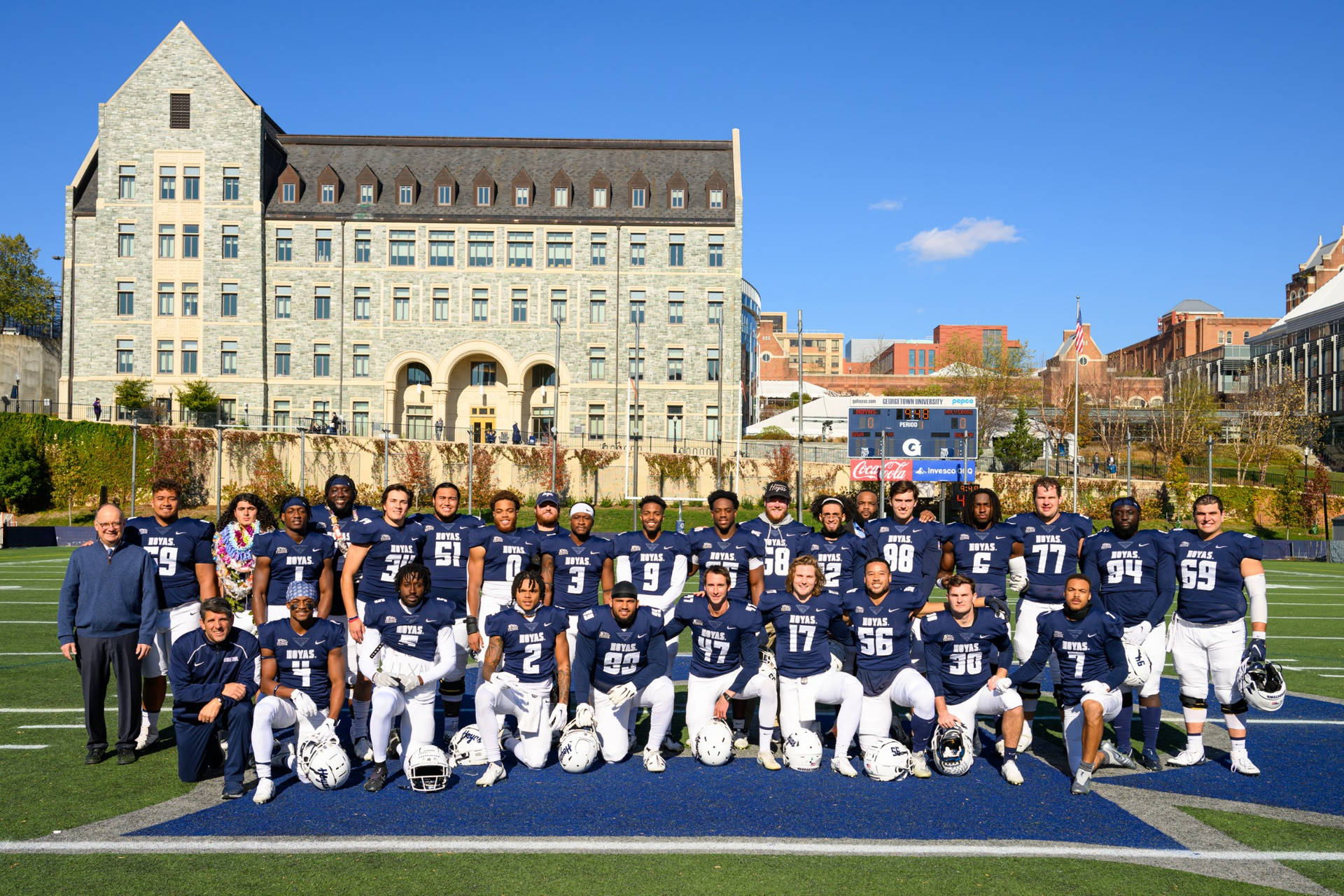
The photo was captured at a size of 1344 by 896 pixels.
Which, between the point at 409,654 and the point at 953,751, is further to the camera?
the point at 409,654

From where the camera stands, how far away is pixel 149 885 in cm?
501

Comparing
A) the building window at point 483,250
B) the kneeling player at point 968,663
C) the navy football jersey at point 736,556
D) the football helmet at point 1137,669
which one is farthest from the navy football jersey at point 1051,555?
the building window at point 483,250

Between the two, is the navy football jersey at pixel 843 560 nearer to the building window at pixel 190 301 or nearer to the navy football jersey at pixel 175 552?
the navy football jersey at pixel 175 552

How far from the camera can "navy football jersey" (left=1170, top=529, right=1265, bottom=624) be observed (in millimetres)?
7500

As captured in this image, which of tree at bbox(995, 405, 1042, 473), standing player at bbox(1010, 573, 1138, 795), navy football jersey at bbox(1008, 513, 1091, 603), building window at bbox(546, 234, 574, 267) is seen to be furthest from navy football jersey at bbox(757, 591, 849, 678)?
tree at bbox(995, 405, 1042, 473)

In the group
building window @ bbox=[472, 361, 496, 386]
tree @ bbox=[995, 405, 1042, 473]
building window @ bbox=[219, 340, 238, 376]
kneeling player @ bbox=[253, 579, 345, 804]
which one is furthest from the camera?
building window @ bbox=[472, 361, 496, 386]

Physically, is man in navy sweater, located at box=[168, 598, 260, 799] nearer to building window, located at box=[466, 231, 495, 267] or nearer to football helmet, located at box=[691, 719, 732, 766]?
football helmet, located at box=[691, 719, 732, 766]

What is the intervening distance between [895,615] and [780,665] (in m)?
1.05

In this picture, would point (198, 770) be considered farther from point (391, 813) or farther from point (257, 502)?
point (257, 502)

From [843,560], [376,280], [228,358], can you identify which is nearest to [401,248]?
[376,280]

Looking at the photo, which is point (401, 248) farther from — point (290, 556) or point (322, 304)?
point (290, 556)

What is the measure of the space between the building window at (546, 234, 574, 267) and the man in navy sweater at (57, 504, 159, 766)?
40.6m

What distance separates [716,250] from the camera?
152 feet

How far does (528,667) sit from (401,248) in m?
42.8
